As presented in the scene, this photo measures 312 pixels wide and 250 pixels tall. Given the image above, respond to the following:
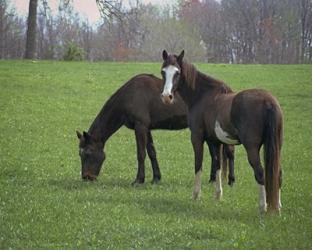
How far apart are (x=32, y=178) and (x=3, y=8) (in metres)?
54.0

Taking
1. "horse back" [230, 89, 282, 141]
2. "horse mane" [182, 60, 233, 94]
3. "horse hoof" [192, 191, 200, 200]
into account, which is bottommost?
"horse hoof" [192, 191, 200, 200]

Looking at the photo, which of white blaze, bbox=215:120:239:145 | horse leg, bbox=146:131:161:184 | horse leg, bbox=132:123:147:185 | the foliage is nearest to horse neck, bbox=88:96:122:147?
horse leg, bbox=132:123:147:185

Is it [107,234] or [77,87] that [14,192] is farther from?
[77,87]

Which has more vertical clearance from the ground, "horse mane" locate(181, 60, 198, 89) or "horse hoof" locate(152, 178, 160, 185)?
"horse mane" locate(181, 60, 198, 89)

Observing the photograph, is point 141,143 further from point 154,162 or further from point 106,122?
point 106,122

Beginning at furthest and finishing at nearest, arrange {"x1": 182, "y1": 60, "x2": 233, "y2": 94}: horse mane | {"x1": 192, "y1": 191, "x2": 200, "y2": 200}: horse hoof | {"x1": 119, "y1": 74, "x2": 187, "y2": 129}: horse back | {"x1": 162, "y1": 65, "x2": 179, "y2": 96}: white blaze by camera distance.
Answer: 1. {"x1": 119, "y1": 74, "x2": 187, "y2": 129}: horse back
2. {"x1": 182, "y1": 60, "x2": 233, "y2": 94}: horse mane
3. {"x1": 192, "y1": 191, "x2": 200, "y2": 200}: horse hoof
4. {"x1": 162, "y1": 65, "x2": 179, "y2": 96}: white blaze

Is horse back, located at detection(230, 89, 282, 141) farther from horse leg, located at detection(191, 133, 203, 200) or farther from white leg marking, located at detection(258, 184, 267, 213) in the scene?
horse leg, located at detection(191, 133, 203, 200)

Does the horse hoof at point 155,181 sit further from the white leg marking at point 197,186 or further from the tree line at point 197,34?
the tree line at point 197,34

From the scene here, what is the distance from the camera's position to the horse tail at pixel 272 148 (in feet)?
28.4

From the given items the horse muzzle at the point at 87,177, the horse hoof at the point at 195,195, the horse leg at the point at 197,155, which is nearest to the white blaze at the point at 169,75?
Answer: the horse leg at the point at 197,155

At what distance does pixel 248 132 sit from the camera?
8867mm

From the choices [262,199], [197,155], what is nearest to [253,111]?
[262,199]

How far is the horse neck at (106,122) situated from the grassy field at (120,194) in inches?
40.5

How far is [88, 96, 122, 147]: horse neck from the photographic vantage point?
1296cm
